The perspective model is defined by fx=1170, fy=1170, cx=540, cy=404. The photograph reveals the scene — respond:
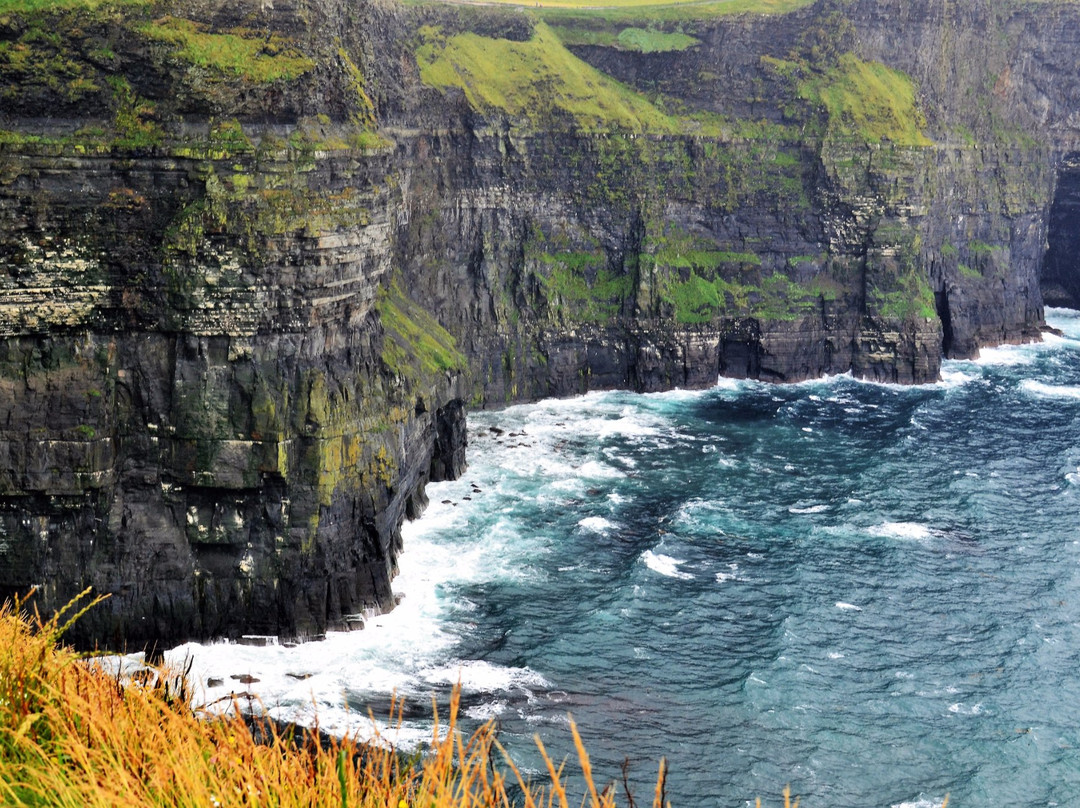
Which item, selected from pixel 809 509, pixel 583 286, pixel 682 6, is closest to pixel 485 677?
pixel 809 509

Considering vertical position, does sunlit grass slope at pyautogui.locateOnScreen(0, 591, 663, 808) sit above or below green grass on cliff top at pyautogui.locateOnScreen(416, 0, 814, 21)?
below

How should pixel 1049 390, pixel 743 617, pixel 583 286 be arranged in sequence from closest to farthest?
pixel 743 617, pixel 583 286, pixel 1049 390

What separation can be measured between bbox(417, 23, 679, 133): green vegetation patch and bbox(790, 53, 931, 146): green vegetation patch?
1456cm

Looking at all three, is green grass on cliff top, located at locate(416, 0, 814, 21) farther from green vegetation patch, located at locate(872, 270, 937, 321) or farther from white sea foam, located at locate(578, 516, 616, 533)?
white sea foam, located at locate(578, 516, 616, 533)

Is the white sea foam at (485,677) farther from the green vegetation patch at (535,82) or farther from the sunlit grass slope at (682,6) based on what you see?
the sunlit grass slope at (682,6)

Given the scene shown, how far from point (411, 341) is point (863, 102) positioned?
5973 cm

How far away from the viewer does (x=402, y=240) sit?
86.6 meters

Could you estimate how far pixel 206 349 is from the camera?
174ft

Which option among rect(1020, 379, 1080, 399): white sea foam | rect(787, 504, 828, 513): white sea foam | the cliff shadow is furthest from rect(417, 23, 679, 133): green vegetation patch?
the cliff shadow

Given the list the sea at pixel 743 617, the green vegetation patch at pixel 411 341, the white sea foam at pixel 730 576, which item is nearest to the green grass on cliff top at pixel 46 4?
the green vegetation patch at pixel 411 341

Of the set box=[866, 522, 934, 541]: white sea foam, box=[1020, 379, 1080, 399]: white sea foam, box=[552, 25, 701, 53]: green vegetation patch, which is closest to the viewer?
box=[866, 522, 934, 541]: white sea foam

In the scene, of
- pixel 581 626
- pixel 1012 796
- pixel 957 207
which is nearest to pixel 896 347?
pixel 957 207

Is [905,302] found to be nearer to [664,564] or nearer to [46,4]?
[664,564]

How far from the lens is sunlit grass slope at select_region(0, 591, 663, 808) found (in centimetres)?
1279
